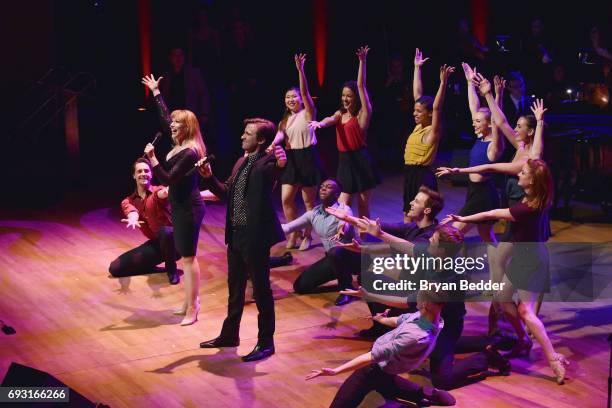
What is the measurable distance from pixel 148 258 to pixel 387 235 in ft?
8.85

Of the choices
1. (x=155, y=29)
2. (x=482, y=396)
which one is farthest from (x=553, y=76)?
(x=482, y=396)

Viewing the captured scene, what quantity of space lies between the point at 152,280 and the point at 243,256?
198 cm

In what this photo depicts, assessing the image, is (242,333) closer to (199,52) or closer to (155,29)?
(199,52)

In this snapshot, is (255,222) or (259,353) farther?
(259,353)

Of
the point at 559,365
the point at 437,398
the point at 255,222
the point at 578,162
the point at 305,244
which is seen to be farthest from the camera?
the point at 578,162

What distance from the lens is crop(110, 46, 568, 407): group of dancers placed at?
5473mm

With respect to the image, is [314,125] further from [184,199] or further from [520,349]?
[520,349]

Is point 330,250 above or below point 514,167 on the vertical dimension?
below

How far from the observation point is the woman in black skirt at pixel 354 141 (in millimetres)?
8383

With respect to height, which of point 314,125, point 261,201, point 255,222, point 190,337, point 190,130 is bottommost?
point 190,337

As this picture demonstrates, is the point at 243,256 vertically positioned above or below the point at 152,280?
above

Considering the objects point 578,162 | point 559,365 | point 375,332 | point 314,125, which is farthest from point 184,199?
point 578,162

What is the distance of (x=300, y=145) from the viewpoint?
859 centimetres

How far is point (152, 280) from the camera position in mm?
→ 8086
